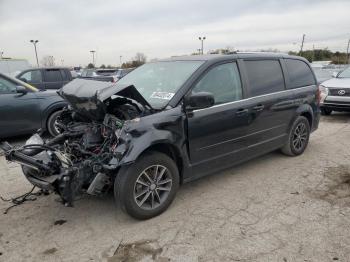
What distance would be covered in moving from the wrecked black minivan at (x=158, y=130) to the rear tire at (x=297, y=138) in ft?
1.67

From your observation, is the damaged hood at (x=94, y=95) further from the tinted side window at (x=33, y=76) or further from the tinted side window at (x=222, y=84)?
the tinted side window at (x=33, y=76)

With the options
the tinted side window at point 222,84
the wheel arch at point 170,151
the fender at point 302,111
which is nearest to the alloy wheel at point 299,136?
the fender at point 302,111

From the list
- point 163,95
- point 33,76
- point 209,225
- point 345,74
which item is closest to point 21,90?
point 163,95

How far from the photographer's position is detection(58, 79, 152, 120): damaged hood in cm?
345

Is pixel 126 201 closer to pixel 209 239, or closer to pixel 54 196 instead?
pixel 209 239

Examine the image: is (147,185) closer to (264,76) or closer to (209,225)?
(209,225)

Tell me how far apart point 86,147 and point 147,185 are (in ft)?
2.65

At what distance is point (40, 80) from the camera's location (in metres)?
12.1

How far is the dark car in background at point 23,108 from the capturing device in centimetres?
666

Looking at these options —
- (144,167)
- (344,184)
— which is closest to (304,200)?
(344,184)

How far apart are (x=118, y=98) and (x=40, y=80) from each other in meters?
9.48

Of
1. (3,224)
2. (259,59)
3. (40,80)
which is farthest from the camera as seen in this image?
(40,80)

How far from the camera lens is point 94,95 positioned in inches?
140

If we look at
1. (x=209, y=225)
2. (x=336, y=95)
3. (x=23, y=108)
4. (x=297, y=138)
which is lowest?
(x=209, y=225)
